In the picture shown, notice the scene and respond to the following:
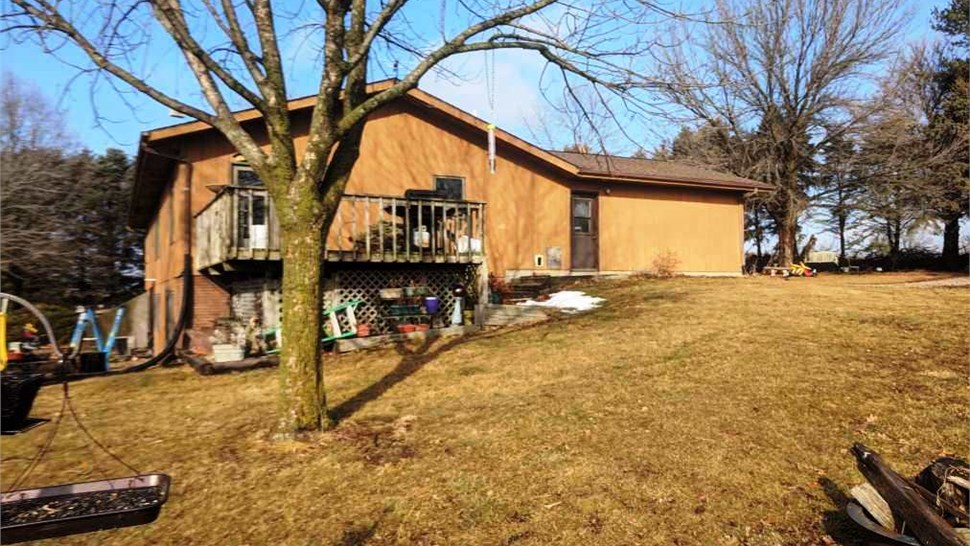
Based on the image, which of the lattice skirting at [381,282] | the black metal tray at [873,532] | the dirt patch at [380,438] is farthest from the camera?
the lattice skirting at [381,282]

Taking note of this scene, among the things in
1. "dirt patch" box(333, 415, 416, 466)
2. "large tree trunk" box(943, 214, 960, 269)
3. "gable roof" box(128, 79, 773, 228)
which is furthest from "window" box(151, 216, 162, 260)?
"large tree trunk" box(943, 214, 960, 269)

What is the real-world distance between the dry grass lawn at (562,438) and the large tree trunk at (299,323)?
36 cm

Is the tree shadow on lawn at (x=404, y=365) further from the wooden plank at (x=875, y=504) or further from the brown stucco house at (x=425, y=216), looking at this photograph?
the wooden plank at (x=875, y=504)

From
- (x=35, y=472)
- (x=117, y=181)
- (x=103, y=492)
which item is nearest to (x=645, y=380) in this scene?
(x=103, y=492)

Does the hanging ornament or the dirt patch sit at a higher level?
the hanging ornament

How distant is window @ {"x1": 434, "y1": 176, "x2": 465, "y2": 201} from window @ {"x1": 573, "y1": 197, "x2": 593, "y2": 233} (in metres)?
3.40

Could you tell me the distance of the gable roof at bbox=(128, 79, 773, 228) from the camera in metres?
12.2

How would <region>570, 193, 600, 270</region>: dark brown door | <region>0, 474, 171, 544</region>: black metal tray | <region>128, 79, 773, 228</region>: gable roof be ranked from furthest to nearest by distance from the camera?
<region>570, 193, 600, 270</region>: dark brown door, <region>128, 79, 773, 228</region>: gable roof, <region>0, 474, 171, 544</region>: black metal tray

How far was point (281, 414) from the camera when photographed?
19.5 feet

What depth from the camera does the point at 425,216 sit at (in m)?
12.2

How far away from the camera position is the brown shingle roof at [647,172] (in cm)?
1653

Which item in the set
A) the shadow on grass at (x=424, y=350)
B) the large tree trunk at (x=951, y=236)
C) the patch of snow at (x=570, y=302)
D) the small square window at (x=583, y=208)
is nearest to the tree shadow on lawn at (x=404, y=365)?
Result: the shadow on grass at (x=424, y=350)

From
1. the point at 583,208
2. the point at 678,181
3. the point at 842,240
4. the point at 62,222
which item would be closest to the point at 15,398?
the point at 583,208

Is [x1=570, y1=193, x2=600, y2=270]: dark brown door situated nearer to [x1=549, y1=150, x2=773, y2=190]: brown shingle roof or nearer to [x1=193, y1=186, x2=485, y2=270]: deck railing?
[x1=549, y1=150, x2=773, y2=190]: brown shingle roof
